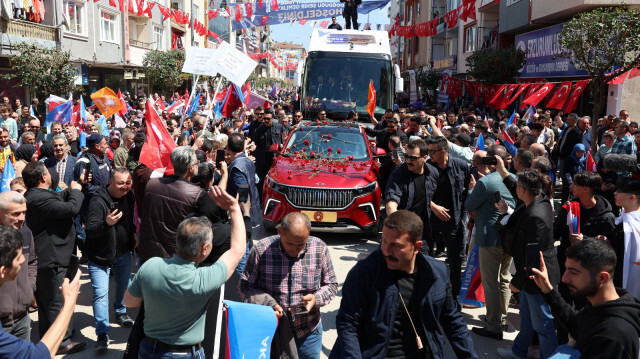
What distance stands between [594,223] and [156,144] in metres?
4.83

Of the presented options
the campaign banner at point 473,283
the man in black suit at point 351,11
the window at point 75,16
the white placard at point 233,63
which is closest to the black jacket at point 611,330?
the campaign banner at point 473,283

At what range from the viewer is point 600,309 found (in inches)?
109

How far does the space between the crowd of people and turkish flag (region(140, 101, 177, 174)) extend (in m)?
0.34

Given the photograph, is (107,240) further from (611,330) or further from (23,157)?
(611,330)

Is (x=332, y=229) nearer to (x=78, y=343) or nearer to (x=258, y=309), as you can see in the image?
(x=78, y=343)

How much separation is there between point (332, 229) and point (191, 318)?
17.4 ft

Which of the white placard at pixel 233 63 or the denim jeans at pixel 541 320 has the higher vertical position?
the white placard at pixel 233 63

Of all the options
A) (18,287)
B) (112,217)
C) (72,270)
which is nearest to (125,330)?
(112,217)

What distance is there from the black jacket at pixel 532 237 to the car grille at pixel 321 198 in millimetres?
3897

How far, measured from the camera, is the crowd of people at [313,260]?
9.62 ft

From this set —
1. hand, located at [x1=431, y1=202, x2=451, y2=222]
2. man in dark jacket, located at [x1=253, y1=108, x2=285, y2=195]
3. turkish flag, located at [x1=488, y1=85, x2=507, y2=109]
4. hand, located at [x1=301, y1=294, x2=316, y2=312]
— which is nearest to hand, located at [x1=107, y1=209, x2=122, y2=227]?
hand, located at [x1=301, y1=294, x2=316, y2=312]

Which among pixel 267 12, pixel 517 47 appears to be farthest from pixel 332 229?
pixel 267 12

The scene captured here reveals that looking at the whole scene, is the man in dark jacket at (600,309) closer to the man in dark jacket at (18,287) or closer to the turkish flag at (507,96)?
the man in dark jacket at (18,287)

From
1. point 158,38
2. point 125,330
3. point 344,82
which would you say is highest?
point 158,38
